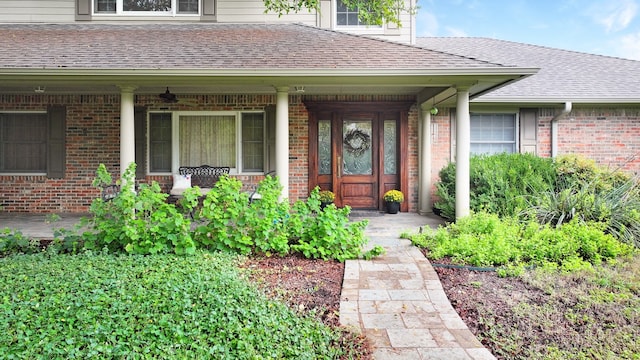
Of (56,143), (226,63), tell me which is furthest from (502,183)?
(56,143)

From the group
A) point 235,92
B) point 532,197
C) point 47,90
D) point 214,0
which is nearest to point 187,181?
point 235,92

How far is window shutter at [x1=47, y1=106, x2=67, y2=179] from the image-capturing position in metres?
8.39

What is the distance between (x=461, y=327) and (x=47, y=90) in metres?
8.10

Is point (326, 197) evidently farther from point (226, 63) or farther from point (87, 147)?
point (87, 147)

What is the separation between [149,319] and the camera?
2.85 meters

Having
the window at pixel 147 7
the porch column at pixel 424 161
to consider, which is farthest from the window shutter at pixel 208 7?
the porch column at pixel 424 161

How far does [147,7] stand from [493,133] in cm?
745

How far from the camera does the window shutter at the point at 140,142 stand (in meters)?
8.42

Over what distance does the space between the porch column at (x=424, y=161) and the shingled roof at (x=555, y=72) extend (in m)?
1.07

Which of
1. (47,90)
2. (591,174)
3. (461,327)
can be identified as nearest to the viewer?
Result: (461,327)

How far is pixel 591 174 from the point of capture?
7.40 m

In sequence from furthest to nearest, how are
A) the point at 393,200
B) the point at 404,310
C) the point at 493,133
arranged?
the point at 493,133
the point at 393,200
the point at 404,310

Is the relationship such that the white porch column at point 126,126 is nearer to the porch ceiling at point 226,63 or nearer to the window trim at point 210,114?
the porch ceiling at point 226,63

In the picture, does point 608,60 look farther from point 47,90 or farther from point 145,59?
point 47,90
